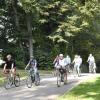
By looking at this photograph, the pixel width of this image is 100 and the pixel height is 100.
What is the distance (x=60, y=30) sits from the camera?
47594mm

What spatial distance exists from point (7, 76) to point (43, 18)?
24.5m

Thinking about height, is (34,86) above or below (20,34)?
below

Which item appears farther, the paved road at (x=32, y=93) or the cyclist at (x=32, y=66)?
the cyclist at (x=32, y=66)

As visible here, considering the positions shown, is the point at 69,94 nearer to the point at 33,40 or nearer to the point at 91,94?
the point at 91,94

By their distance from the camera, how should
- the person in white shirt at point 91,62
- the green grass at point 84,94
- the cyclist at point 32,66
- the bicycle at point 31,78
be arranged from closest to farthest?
1. the green grass at point 84,94
2. the cyclist at point 32,66
3. the bicycle at point 31,78
4. the person in white shirt at point 91,62

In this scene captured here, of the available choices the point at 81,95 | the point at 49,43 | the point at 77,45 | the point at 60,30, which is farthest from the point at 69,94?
the point at 77,45

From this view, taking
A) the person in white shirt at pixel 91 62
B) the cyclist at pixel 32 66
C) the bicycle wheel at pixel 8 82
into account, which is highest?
the person in white shirt at pixel 91 62

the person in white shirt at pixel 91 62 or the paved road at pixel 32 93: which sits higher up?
the person in white shirt at pixel 91 62

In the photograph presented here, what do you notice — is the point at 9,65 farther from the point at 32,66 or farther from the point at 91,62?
the point at 91,62

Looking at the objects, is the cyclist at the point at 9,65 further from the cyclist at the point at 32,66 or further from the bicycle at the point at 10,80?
the cyclist at the point at 32,66

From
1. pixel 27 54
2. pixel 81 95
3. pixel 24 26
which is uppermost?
pixel 24 26

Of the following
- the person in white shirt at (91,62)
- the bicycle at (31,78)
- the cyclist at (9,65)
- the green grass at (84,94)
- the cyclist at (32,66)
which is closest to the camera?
the green grass at (84,94)

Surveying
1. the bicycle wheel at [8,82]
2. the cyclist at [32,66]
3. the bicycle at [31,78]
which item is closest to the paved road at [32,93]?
the bicycle wheel at [8,82]

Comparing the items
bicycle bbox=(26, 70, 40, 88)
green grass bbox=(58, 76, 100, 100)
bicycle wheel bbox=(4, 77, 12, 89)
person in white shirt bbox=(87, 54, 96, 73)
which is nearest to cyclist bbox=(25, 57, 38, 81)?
bicycle bbox=(26, 70, 40, 88)
